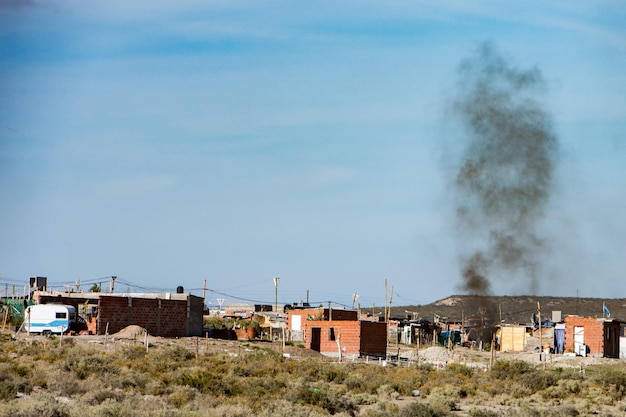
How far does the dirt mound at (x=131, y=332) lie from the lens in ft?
177

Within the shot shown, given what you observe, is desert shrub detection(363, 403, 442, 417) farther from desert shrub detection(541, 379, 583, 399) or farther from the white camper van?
the white camper van

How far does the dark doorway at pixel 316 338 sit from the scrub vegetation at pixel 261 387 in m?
14.6

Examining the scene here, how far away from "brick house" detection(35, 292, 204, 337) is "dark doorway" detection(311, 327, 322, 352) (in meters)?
7.39

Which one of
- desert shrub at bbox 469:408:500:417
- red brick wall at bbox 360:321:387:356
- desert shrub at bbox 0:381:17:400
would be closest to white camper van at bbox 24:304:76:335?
red brick wall at bbox 360:321:387:356

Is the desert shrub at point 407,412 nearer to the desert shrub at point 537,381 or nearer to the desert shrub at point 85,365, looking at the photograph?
the desert shrub at point 537,381

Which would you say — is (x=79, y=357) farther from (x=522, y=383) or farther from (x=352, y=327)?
(x=352, y=327)

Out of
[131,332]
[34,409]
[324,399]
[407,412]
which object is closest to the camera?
[34,409]

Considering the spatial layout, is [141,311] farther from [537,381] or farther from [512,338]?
[512,338]

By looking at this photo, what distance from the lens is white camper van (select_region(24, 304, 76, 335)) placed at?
55625mm

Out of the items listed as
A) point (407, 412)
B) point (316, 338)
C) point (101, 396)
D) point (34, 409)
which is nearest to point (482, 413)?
point (407, 412)

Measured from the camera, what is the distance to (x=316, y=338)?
62.3m

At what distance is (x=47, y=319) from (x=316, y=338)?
679 inches

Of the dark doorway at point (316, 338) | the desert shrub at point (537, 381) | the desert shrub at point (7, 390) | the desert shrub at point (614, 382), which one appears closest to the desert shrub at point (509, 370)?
the desert shrub at point (537, 381)

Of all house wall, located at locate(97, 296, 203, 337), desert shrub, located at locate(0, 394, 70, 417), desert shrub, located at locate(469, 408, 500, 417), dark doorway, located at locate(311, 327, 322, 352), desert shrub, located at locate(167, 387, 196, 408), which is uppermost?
house wall, located at locate(97, 296, 203, 337)
